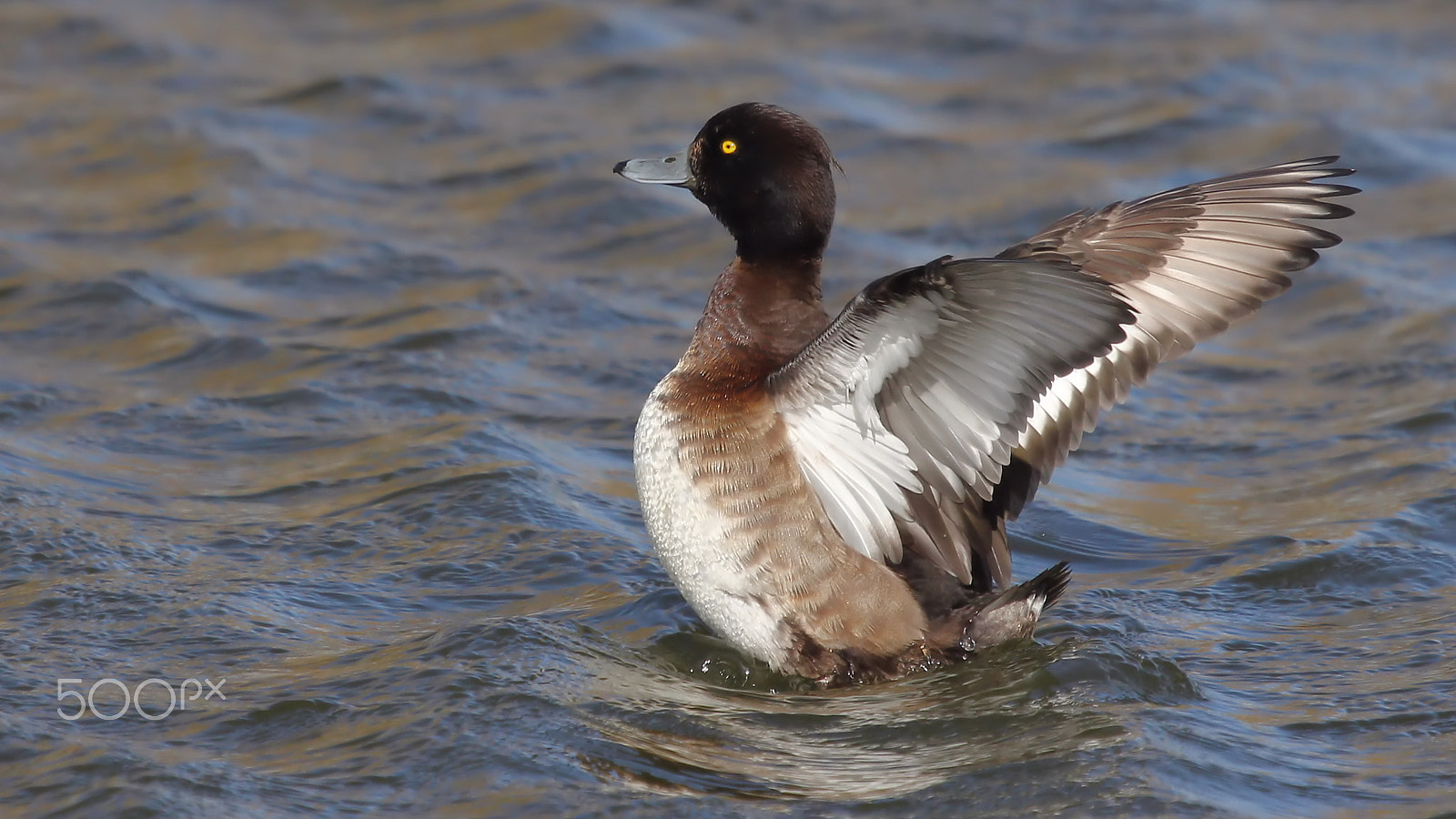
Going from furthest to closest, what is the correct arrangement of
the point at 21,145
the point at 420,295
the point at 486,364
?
the point at 21,145, the point at 420,295, the point at 486,364

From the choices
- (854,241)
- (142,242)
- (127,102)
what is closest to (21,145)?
(127,102)

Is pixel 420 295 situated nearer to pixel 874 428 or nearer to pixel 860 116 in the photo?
pixel 860 116

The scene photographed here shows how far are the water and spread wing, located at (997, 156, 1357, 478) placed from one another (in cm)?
74

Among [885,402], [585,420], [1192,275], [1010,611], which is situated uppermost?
[1192,275]

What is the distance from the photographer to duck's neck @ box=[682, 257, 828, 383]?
215 inches

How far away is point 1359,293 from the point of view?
8.72m

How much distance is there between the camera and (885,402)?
4953 millimetres

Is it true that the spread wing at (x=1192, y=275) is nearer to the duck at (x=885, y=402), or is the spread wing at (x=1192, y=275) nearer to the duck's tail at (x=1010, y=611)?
the duck at (x=885, y=402)

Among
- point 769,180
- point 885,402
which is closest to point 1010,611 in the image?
point 885,402

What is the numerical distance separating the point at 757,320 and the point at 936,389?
2.88ft

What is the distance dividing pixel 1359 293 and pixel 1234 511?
2366 millimetres

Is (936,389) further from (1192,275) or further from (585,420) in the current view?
(585,420)

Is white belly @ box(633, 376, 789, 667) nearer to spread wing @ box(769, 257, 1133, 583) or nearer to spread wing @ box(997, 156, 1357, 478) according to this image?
spread wing @ box(769, 257, 1133, 583)

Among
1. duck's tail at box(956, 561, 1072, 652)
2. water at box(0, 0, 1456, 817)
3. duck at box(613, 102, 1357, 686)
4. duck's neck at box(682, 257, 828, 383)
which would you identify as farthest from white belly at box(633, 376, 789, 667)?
duck's tail at box(956, 561, 1072, 652)
